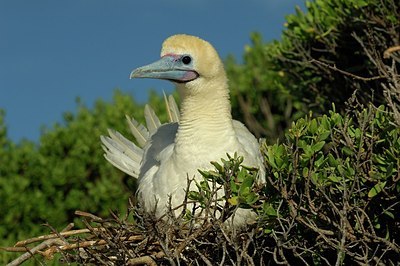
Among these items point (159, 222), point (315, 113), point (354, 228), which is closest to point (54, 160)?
point (315, 113)

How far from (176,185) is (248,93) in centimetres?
610

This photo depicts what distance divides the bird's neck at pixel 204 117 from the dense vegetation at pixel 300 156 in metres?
0.35

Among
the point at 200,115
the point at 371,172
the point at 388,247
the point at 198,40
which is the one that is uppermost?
the point at 198,40

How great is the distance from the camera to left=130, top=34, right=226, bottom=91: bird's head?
19.7 feet

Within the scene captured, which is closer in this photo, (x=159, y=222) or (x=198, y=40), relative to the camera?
(x=159, y=222)

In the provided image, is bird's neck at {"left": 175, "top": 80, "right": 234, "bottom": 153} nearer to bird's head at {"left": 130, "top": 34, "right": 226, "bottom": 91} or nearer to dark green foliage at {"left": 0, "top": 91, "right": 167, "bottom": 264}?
bird's head at {"left": 130, "top": 34, "right": 226, "bottom": 91}

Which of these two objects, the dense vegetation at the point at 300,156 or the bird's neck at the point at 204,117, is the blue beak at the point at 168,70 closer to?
the bird's neck at the point at 204,117

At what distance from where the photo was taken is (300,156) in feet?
15.7

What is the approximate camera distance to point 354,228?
15.7ft

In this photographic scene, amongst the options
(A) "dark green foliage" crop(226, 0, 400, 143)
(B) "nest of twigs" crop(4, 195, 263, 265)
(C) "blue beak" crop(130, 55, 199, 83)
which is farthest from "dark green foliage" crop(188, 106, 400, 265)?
(A) "dark green foliage" crop(226, 0, 400, 143)

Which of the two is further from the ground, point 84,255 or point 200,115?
point 200,115

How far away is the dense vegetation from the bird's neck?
0.35m

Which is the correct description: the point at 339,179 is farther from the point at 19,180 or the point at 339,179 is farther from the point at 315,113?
the point at 19,180

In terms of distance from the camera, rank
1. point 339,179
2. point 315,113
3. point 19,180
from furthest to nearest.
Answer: point 19,180, point 315,113, point 339,179
